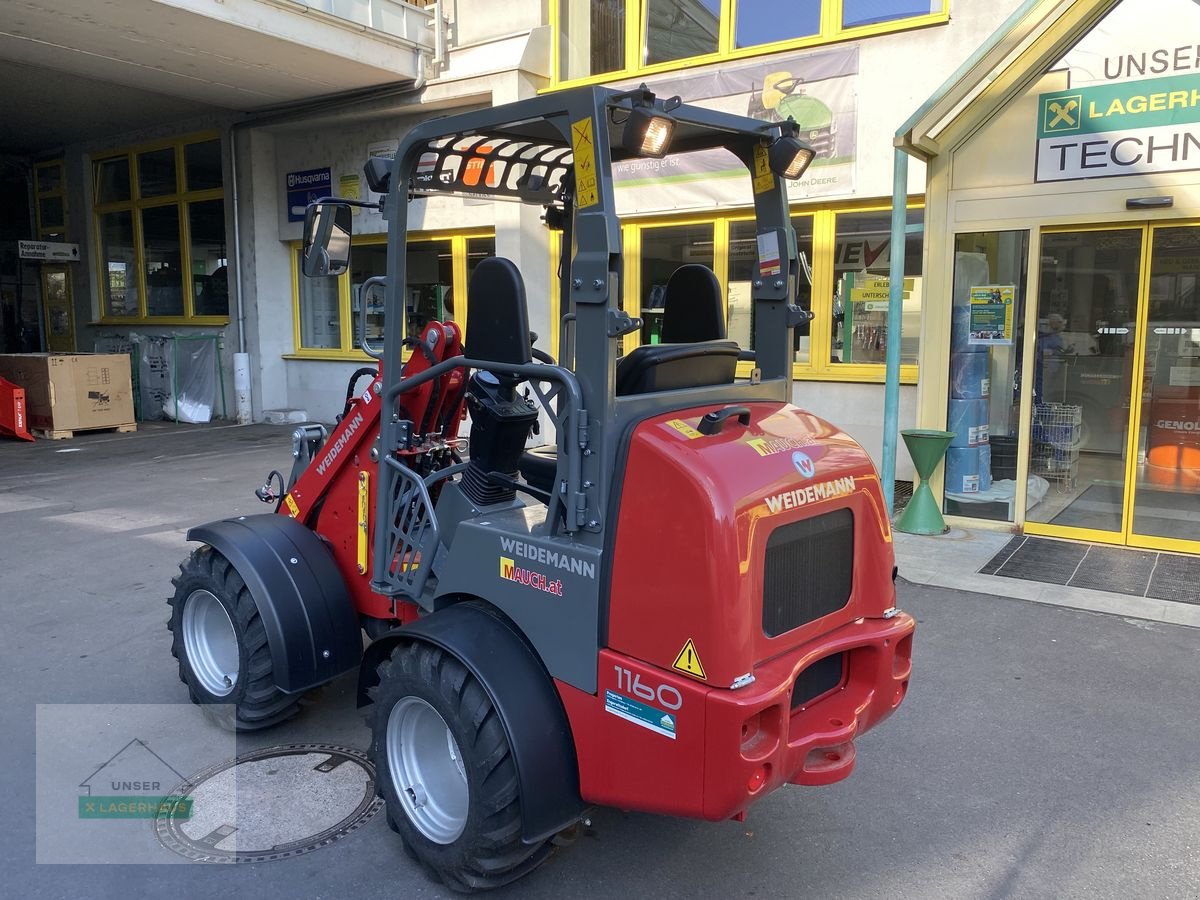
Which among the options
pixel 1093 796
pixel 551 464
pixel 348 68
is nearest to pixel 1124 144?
pixel 1093 796

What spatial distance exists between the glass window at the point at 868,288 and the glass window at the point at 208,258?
1048cm

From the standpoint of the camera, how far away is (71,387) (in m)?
12.8

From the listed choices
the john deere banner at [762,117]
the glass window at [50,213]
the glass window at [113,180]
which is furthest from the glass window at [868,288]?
the glass window at [50,213]

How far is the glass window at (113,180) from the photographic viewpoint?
16.5m

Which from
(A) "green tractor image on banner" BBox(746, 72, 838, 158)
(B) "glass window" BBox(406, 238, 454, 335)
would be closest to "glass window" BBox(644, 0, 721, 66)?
(A) "green tractor image on banner" BBox(746, 72, 838, 158)

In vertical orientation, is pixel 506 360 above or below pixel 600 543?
above

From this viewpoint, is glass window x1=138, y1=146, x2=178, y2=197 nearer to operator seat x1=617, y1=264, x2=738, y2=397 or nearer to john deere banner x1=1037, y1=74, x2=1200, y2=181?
john deere banner x1=1037, y1=74, x2=1200, y2=181

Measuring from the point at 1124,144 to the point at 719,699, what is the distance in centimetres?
617

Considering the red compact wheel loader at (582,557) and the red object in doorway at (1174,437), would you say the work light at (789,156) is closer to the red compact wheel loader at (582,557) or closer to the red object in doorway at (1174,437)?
the red compact wheel loader at (582,557)

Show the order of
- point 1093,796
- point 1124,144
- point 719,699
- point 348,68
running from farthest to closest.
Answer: point 348,68, point 1124,144, point 1093,796, point 719,699

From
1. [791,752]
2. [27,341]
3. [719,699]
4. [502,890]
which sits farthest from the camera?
[27,341]

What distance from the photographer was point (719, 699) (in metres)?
2.34

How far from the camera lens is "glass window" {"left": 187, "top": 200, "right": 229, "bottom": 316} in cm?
1509

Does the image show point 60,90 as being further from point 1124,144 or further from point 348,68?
point 1124,144
